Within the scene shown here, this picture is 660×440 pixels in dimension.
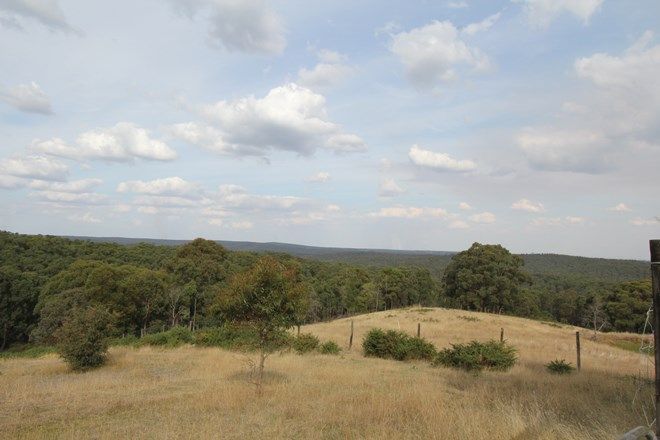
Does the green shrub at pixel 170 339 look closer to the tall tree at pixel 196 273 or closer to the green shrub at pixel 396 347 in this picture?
the green shrub at pixel 396 347

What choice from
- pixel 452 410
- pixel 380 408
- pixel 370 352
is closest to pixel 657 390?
pixel 452 410

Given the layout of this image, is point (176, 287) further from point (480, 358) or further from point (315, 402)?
point (315, 402)

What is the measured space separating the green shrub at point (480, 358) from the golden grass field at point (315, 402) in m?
0.57

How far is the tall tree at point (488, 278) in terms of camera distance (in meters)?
63.6

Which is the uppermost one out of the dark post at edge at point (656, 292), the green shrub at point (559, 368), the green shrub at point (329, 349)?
the dark post at edge at point (656, 292)

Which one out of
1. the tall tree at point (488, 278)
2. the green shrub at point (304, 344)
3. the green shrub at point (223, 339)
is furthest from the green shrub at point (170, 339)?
the tall tree at point (488, 278)

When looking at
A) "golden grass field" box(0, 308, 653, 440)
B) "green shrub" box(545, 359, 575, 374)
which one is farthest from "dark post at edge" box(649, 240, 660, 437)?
"green shrub" box(545, 359, 575, 374)

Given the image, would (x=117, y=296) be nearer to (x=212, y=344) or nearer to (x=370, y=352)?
(x=212, y=344)

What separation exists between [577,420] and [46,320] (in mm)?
47891

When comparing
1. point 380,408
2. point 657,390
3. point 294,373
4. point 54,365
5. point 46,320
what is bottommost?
point 46,320

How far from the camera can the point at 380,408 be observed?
31.1 ft

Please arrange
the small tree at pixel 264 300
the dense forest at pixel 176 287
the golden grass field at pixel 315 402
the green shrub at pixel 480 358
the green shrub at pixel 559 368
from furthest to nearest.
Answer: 1. the dense forest at pixel 176 287
2. the green shrub at pixel 480 358
3. the green shrub at pixel 559 368
4. the small tree at pixel 264 300
5. the golden grass field at pixel 315 402

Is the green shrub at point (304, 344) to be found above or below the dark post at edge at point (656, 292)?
below

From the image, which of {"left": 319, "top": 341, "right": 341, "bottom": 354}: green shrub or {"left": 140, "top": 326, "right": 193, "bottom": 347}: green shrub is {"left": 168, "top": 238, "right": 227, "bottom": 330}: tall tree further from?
{"left": 319, "top": 341, "right": 341, "bottom": 354}: green shrub
